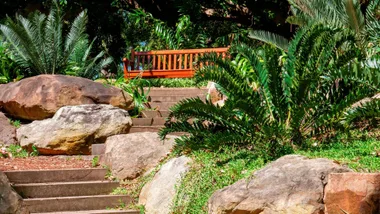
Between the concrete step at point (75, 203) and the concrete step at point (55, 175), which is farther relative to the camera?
the concrete step at point (55, 175)

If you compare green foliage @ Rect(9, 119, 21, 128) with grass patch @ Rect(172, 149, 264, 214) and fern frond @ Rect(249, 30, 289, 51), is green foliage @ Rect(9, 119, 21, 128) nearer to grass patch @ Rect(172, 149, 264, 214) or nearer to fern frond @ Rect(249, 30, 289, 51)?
grass patch @ Rect(172, 149, 264, 214)

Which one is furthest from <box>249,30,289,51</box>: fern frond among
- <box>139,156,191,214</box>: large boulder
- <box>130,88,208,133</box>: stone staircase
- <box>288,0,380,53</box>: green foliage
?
<box>139,156,191,214</box>: large boulder

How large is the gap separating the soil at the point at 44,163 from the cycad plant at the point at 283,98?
6.56ft

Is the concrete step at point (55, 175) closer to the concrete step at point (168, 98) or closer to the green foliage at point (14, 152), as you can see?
the green foliage at point (14, 152)

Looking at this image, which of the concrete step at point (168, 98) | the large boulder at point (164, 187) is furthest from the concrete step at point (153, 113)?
the large boulder at point (164, 187)

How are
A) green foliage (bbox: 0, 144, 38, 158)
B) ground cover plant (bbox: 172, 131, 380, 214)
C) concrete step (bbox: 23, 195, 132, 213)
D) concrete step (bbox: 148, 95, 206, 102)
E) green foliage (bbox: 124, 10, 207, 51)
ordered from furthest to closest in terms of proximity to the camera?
1. green foliage (bbox: 124, 10, 207, 51)
2. concrete step (bbox: 148, 95, 206, 102)
3. green foliage (bbox: 0, 144, 38, 158)
4. concrete step (bbox: 23, 195, 132, 213)
5. ground cover plant (bbox: 172, 131, 380, 214)

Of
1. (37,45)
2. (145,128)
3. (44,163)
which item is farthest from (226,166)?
(37,45)

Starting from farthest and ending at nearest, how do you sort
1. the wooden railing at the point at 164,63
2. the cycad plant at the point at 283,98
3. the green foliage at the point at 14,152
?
the wooden railing at the point at 164,63, the green foliage at the point at 14,152, the cycad plant at the point at 283,98

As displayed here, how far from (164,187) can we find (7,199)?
191cm

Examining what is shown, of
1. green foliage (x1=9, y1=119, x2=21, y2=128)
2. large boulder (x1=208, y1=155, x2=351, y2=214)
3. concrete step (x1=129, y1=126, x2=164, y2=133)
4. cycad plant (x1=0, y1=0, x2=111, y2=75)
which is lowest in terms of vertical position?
green foliage (x1=9, y1=119, x2=21, y2=128)

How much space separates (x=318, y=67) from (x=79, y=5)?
14794mm

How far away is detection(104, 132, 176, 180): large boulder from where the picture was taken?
9.57 meters

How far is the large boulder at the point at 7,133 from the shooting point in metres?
11.7

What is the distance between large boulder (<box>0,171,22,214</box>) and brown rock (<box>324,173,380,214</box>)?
12.7 feet
